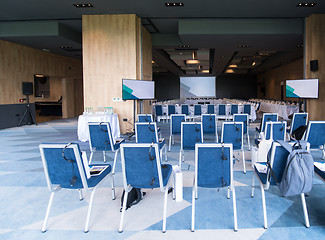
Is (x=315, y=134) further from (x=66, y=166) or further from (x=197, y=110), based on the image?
(x=197, y=110)

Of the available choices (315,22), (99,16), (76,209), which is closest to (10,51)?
(99,16)

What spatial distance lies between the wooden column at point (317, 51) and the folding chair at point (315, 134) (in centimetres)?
562


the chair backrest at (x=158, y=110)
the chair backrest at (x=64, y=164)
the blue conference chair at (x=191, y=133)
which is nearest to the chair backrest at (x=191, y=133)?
the blue conference chair at (x=191, y=133)

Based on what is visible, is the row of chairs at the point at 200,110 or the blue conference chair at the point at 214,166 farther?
the row of chairs at the point at 200,110

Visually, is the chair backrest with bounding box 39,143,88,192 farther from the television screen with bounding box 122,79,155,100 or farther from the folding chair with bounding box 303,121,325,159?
the television screen with bounding box 122,79,155,100

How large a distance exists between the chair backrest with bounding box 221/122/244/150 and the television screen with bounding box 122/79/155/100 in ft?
13.9

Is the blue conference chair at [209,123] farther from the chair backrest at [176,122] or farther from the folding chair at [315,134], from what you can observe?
the folding chair at [315,134]

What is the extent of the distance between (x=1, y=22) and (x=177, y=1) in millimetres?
7045

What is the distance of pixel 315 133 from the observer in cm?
461

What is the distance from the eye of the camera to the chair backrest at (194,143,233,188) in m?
Result: 2.68

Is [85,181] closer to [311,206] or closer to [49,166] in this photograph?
[49,166]

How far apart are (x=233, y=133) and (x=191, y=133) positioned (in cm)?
75

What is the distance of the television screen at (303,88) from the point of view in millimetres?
9062

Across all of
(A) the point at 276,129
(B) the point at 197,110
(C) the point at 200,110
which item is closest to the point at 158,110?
(B) the point at 197,110
